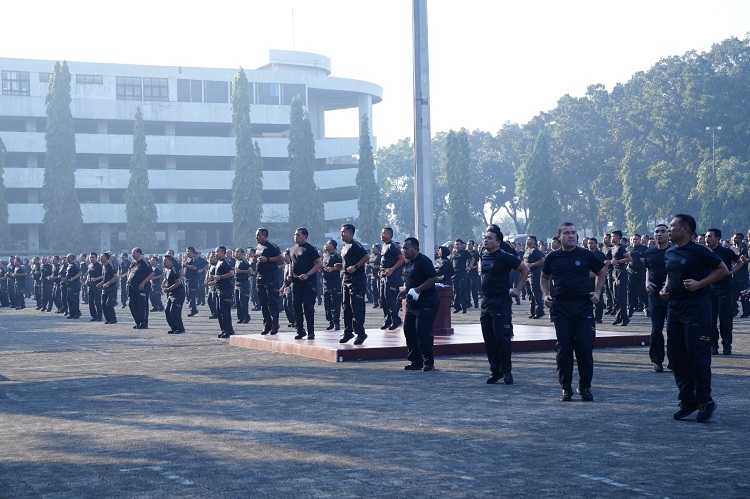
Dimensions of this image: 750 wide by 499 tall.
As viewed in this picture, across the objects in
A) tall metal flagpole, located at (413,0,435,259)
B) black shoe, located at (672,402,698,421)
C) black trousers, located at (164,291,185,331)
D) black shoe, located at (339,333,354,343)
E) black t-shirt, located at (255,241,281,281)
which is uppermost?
tall metal flagpole, located at (413,0,435,259)

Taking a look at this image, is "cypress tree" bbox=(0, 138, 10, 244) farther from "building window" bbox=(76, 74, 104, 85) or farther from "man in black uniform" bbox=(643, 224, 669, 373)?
"man in black uniform" bbox=(643, 224, 669, 373)

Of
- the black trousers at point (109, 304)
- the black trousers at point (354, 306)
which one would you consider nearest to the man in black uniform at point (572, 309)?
the black trousers at point (354, 306)

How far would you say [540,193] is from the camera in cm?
8050

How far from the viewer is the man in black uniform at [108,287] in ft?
90.8

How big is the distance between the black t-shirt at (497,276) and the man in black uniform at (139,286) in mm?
12312

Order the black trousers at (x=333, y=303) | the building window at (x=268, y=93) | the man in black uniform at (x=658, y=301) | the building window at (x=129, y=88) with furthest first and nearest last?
the building window at (x=268, y=93) < the building window at (x=129, y=88) < the black trousers at (x=333, y=303) < the man in black uniform at (x=658, y=301)

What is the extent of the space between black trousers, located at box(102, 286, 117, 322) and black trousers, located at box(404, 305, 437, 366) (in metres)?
15.1

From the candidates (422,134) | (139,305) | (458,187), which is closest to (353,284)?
(422,134)

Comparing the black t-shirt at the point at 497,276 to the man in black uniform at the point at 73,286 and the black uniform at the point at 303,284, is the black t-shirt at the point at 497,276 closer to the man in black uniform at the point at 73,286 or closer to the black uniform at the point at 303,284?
the black uniform at the point at 303,284

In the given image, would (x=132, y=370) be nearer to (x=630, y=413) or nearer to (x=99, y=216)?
(x=630, y=413)

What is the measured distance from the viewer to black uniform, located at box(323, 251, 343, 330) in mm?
18625

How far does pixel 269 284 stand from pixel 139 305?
21.6 feet

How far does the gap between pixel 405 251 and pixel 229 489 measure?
7641mm

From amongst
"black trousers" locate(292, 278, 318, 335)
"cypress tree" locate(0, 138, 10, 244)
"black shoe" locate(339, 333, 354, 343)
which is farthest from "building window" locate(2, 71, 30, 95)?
"black shoe" locate(339, 333, 354, 343)
